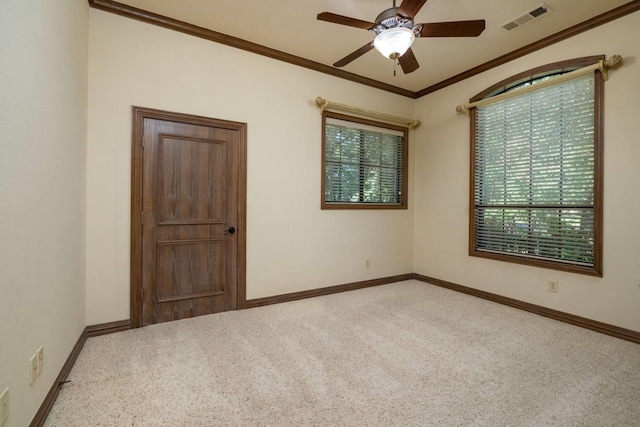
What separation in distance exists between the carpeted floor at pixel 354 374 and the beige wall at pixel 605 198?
0.38 m

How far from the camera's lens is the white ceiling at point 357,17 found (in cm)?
264

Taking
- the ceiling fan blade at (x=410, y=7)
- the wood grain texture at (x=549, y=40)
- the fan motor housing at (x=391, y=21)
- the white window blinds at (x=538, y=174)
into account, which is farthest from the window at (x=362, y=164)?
the ceiling fan blade at (x=410, y=7)

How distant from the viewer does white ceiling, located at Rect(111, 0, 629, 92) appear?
2643mm

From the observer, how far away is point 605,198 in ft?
9.13

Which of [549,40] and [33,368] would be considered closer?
[33,368]

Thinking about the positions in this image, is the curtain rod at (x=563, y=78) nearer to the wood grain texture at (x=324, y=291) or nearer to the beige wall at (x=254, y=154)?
the beige wall at (x=254, y=154)

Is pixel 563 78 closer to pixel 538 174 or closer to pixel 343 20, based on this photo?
pixel 538 174

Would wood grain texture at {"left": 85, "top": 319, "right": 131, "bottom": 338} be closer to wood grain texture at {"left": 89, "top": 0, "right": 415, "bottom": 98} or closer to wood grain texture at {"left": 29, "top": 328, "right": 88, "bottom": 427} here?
wood grain texture at {"left": 29, "top": 328, "right": 88, "bottom": 427}

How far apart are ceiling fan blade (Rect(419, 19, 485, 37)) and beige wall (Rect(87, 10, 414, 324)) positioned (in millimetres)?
1773

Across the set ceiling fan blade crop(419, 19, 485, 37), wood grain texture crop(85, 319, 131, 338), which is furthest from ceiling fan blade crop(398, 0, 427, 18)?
wood grain texture crop(85, 319, 131, 338)

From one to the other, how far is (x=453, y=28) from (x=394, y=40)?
489 mm

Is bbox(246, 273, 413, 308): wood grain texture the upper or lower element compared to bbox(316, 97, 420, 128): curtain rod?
lower

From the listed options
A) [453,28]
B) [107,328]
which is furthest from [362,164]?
[107,328]

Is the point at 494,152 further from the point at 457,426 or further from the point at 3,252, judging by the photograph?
the point at 3,252
